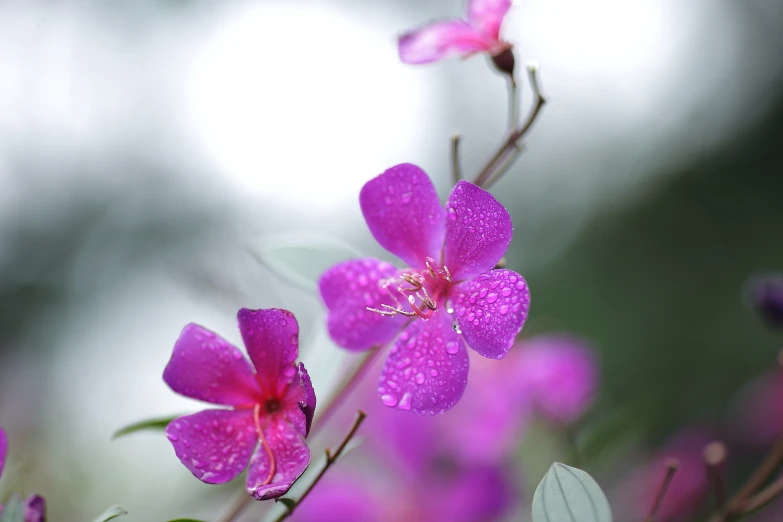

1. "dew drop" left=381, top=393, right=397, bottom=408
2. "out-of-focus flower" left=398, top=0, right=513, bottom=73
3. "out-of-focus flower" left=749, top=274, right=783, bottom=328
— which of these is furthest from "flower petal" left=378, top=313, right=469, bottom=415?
"out-of-focus flower" left=749, top=274, right=783, bottom=328

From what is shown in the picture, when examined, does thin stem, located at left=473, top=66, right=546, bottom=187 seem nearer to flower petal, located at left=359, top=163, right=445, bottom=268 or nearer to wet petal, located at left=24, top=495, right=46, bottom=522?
flower petal, located at left=359, top=163, right=445, bottom=268

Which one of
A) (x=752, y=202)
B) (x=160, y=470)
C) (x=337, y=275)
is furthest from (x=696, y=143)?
(x=337, y=275)

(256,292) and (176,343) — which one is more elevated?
(176,343)

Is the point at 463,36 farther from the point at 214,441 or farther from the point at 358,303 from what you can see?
the point at 214,441

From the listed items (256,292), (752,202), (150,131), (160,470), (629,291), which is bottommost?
(150,131)

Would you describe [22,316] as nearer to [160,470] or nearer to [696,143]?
[160,470]

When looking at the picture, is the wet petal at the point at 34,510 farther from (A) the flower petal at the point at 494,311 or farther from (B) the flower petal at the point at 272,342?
(A) the flower petal at the point at 494,311
